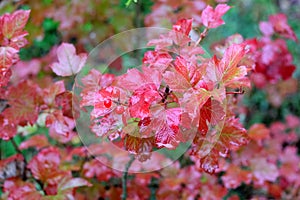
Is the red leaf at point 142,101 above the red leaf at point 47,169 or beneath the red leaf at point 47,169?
above

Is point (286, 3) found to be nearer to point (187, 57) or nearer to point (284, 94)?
point (284, 94)

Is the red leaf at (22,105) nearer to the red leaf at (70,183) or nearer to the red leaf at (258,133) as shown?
the red leaf at (70,183)

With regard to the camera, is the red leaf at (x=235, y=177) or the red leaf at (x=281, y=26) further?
the red leaf at (x=281, y=26)

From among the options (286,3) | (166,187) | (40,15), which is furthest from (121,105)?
(286,3)

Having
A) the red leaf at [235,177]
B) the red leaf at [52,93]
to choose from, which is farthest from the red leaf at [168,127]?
the red leaf at [235,177]

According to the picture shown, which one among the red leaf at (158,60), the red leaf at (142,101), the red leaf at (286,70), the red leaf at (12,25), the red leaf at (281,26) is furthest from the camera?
the red leaf at (286,70)

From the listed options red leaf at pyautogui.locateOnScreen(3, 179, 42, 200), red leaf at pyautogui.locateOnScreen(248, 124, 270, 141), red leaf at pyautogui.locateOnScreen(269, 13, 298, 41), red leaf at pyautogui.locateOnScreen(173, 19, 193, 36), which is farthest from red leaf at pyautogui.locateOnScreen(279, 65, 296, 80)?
red leaf at pyautogui.locateOnScreen(3, 179, 42, 200)

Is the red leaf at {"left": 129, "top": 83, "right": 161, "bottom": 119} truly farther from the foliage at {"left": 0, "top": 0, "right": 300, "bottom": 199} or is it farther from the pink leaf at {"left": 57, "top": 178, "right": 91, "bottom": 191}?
the pink leaf at {"left": 57, "top": 178, "right": 91, "bottom": 191}

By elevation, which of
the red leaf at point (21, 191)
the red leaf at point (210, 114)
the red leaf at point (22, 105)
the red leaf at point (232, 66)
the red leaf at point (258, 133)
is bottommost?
the red leaf at point (258, 133)

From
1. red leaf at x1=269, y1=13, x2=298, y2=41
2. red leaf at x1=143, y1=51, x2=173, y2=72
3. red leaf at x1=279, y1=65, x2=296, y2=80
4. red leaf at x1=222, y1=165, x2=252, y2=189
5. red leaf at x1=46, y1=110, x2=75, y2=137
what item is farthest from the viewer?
red leaf at x1=279, y1=65, x2=296, y2=80
